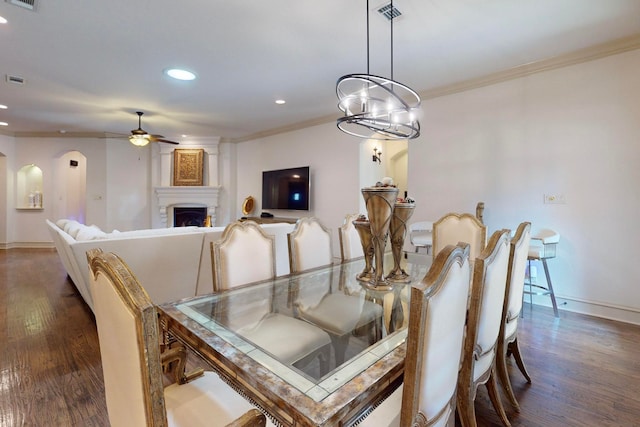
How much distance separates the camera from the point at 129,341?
2.12ft

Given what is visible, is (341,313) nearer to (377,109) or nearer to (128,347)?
(128,347)

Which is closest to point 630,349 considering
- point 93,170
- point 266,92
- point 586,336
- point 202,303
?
point 586,336

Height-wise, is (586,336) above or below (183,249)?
below

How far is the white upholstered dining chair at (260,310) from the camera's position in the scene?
3.65ft

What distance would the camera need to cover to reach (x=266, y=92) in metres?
4.12

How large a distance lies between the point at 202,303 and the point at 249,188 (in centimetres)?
570

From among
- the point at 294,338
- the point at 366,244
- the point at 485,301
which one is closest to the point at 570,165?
the point at 366,244

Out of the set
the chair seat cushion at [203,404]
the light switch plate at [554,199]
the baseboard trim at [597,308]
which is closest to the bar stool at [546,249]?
the baseboard trim at [597,308]

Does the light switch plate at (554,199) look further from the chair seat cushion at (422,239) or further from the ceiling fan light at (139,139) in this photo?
the ceiling fan light at (139,139)

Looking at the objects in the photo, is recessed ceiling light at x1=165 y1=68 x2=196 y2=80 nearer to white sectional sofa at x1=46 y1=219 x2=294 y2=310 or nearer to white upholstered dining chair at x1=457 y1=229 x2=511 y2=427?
white sectional sofa at x1=46 y1=219 x2=294 y2=310

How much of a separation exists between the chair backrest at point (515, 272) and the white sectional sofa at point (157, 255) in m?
2.57

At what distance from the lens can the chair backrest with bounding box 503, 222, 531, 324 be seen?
1.55 metres

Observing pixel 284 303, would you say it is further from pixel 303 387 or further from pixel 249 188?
pixel 249 188

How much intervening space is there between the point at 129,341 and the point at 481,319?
1.27 m
